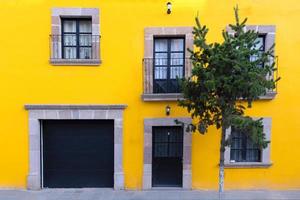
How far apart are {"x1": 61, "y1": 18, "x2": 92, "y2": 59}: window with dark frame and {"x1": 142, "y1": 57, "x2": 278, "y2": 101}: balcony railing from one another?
6.41ft

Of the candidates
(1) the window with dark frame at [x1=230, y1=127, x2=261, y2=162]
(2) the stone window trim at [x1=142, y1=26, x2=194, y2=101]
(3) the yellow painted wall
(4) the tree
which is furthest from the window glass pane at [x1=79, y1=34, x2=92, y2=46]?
(1) the window with dark frame at [x1=230, y1=127, x2=261, y2=162]

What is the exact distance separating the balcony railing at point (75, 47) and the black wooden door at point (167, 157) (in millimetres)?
3174

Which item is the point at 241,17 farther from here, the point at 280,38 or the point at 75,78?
the point at 75,78

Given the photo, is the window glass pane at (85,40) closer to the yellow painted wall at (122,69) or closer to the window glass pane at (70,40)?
the window glass pane at (70,40)

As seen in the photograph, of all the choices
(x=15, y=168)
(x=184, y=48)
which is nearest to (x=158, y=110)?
(x=184, y=48)

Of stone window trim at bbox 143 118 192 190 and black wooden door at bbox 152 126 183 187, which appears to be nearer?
stone window trim at bbox 143 118 192 190

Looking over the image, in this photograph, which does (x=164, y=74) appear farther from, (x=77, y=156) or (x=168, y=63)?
(x=77, y=156)

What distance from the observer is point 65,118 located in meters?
8.30

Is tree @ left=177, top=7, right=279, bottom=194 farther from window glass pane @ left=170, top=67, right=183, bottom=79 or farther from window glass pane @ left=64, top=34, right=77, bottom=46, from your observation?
window glass pane @ left=64, top=34, right=77, bottom=46

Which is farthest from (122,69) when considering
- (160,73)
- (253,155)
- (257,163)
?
(257,163)

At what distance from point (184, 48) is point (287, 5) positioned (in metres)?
3.47

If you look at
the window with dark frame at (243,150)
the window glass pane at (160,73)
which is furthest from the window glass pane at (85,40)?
the window with dark frame at (243,150)

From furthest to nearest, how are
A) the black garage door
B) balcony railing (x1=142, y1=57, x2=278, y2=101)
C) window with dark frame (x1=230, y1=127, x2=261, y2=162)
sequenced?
the black garage door < window with dark frame (x1=230, y1=127, x2=261, y2=162) < balcony railing (x1=142, y1=57, x2=278, y2=101)

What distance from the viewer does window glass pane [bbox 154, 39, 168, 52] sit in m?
8.46
